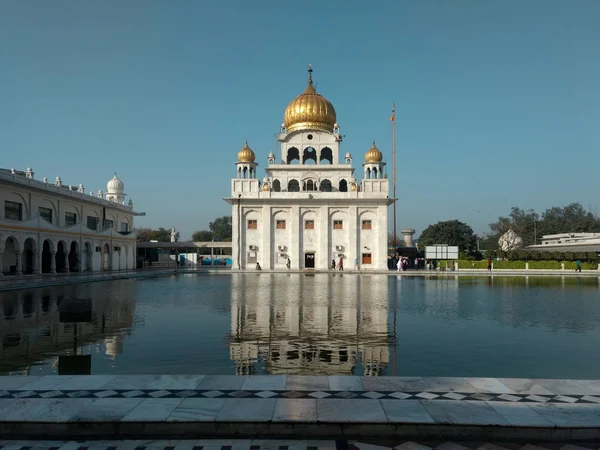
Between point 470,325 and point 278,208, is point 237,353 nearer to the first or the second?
point 470,325

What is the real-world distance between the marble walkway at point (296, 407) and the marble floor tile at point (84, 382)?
0.02 metres

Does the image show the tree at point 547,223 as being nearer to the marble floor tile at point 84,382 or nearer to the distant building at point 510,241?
the distant building at point 510,241

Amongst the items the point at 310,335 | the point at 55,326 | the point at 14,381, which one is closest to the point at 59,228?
the point at 55,326

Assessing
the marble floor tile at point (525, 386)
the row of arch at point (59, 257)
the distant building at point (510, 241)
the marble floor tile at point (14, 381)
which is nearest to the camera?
the marble floor tile at point (525, 386)

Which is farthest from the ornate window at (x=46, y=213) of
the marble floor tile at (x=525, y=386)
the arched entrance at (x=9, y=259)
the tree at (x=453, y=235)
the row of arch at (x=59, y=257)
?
the tree at (x=453, y=235)

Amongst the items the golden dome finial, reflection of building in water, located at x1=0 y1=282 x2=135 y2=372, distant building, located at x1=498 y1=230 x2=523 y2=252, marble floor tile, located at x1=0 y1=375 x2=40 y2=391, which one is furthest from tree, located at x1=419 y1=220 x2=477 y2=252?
marble floor tile, located at x1=0 y1=375 x2=40 y2=391

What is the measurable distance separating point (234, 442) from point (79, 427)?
5.69 feet

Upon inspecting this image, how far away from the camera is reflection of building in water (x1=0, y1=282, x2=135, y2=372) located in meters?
9.23

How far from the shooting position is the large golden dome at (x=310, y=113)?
49.1 meters

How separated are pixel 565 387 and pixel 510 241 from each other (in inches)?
3107

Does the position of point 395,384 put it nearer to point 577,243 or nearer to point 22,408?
point 22,408

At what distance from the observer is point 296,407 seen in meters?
5.79

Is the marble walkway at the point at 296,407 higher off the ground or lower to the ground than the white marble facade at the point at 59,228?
lower

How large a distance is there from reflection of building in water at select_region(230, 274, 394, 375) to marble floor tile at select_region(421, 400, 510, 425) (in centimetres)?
213
